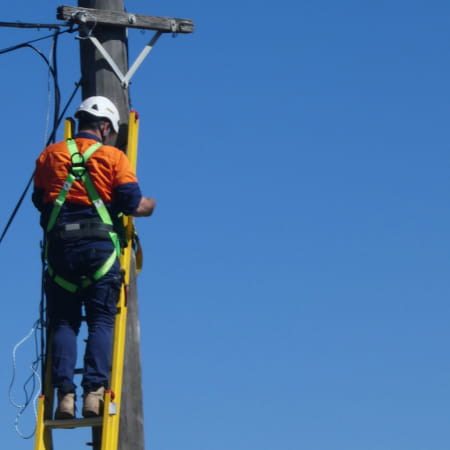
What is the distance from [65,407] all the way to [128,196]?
1.35 m

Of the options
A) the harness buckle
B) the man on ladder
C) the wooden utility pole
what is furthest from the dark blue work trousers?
the wooden utility pole

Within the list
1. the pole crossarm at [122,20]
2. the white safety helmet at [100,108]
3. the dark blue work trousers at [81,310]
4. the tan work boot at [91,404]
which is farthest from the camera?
the pole crossarm at [122,20]

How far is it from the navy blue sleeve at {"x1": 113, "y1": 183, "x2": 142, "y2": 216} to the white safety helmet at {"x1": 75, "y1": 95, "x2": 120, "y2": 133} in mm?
566

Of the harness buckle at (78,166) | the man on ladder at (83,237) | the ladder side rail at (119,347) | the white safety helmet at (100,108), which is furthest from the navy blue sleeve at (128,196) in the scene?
the white safety helmet at (100,108)

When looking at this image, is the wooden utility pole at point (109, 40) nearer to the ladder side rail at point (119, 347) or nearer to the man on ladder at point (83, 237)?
the ladder side rail at point (119, 347)

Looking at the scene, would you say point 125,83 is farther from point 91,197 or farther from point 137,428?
point 137,428

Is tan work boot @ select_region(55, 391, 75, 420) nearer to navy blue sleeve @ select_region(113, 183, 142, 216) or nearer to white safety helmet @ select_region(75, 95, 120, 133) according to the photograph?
navy blue sleeve @ select_region(113, 183, 142, 216)

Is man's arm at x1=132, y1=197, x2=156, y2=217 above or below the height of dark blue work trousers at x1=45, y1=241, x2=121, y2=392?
above

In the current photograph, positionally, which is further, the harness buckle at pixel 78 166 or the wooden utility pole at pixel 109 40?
the wooden utility pole at pixel 109 40

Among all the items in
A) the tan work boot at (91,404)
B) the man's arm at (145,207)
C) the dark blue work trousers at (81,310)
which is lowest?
the tan work boot at (91,404)

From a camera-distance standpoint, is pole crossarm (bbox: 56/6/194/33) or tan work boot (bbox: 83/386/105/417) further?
pole crossarm (bbox: 56/6/194/33)

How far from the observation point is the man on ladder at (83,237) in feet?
29.3

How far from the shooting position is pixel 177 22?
10297mm

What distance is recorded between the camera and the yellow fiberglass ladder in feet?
28.4
